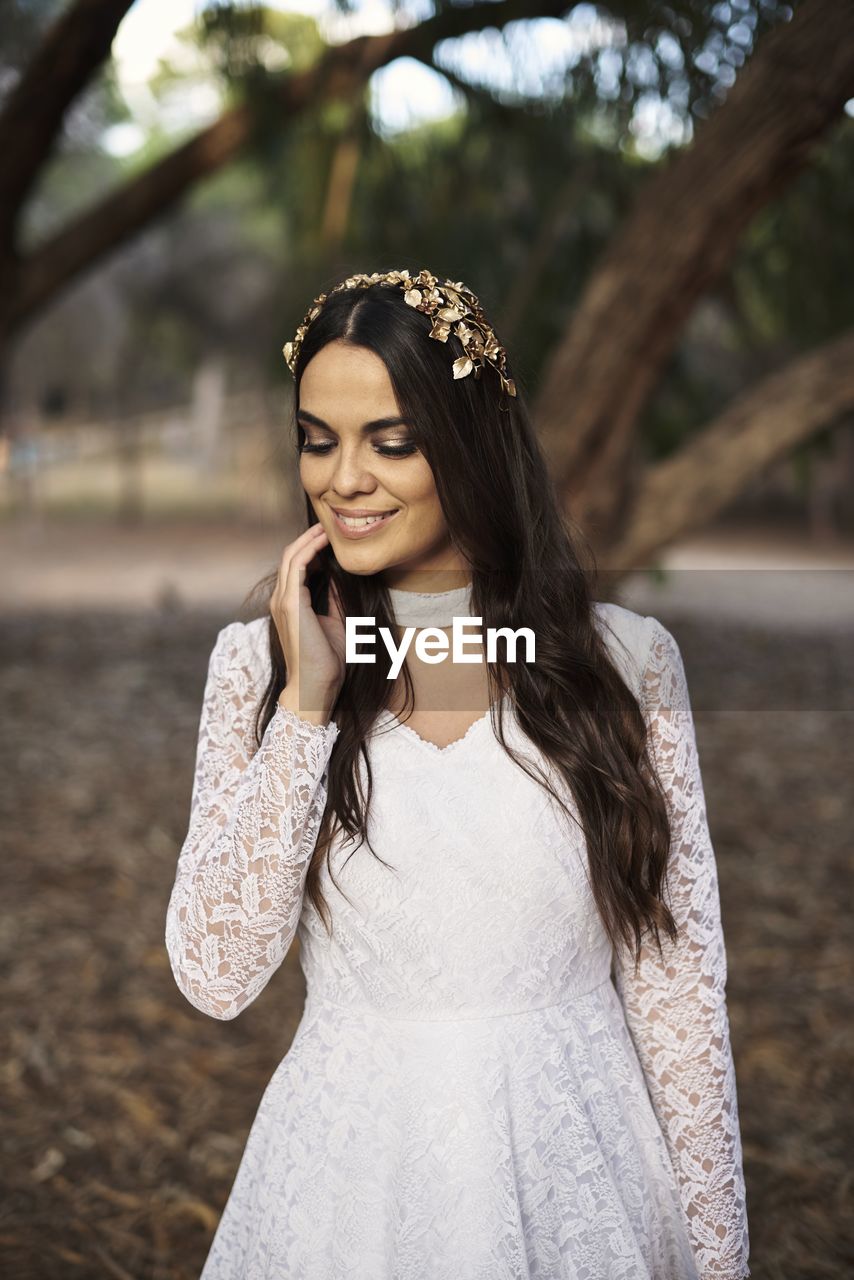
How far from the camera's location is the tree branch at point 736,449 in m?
3.37

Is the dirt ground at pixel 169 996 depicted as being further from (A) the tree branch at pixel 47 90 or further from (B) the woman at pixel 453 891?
(A) the tree branch at pixel 47 90

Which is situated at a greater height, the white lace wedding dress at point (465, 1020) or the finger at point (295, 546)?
the finger at point (295, 546)

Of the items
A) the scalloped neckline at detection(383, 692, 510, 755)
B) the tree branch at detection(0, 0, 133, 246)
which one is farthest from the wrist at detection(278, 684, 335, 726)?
the tree branch at detection(0, 0, 133, 246)

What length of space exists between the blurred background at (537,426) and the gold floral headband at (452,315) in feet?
0.55

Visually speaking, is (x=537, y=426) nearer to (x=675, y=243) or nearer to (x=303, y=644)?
(x=675, y=243)

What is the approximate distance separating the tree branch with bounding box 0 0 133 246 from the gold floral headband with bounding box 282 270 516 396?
320 centimetres

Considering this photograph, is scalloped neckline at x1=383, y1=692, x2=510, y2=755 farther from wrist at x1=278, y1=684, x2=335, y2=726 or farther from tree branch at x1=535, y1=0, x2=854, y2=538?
tree branch at x1=535, y1=0, x2=854, y2=538

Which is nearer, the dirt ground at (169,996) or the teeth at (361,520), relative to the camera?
the teeth at (361,520)

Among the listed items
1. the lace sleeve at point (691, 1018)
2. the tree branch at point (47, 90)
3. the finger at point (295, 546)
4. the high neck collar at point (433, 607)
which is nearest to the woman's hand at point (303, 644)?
the finger at point (295, 546)

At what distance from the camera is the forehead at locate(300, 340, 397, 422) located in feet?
4.37

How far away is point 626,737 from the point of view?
1.42 m

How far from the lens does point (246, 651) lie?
149 centimetres

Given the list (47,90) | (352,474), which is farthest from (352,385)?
(47,90)

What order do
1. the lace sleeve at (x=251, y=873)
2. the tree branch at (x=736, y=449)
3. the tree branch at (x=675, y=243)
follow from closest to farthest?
the lace sleeve at (x=251, y=873), the tree branch at (x=675, y=243), the tree branch at (x=736, y=449)
